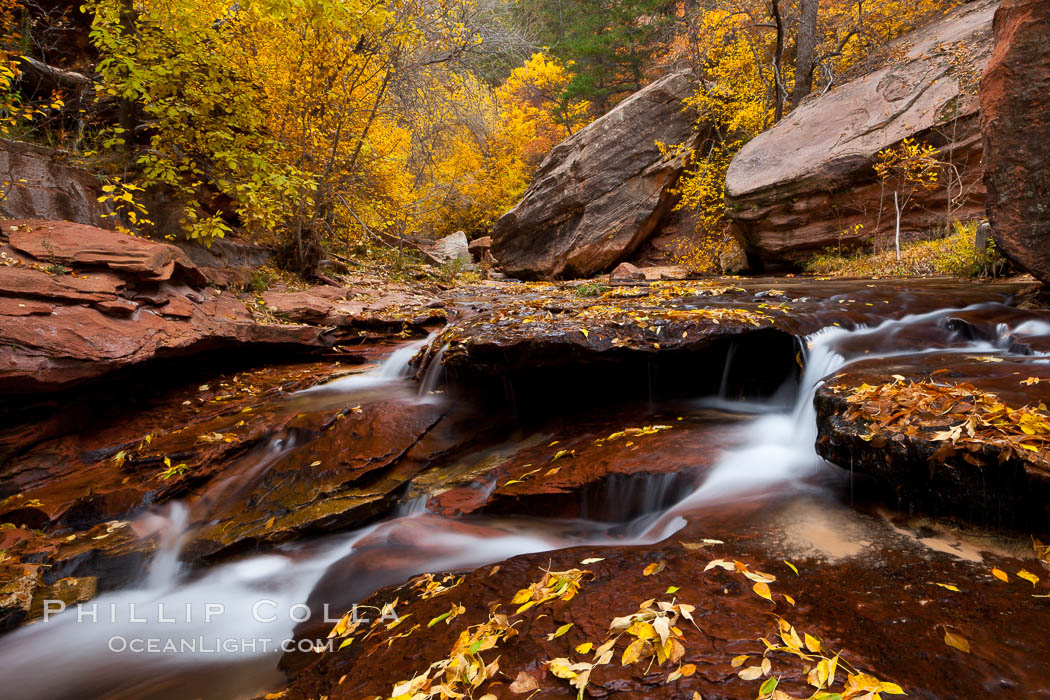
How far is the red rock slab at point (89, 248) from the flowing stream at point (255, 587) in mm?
2760

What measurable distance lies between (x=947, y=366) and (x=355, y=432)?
15.5 feet

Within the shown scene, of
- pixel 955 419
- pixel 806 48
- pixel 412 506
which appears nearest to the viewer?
pixel 955 419

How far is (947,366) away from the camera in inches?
127

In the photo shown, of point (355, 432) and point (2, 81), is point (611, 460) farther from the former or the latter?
point (2, 81)

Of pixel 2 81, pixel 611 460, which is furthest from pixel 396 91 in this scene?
pixel 611 460

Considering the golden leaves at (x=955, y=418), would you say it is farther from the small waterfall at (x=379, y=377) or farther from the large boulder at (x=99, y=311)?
the large boulder at (x=99, y=311)

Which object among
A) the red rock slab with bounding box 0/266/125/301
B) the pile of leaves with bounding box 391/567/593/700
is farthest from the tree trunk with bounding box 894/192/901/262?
the red rock slab with bounding box 0/266/125/301

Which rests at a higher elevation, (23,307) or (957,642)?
(23,307)

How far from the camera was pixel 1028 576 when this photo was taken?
1.70 m

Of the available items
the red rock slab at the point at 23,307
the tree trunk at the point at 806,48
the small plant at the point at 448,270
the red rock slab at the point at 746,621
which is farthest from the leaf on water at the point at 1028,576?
the small plant at the point at 448,270

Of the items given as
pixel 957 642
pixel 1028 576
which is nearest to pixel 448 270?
pixel 1028 576

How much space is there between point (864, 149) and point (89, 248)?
11.9 metres

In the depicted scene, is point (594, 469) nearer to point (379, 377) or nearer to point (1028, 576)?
point (1028, 576)

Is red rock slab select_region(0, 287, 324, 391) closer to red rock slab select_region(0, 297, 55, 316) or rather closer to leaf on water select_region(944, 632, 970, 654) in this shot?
red rock slab select_region(0, 297, 55, 316)
